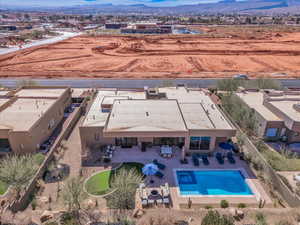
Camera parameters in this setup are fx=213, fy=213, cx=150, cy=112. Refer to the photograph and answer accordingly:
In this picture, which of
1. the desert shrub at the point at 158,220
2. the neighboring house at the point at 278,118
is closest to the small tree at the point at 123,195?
the desert shrub at the point at 158,220

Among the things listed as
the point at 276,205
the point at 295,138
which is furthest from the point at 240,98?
the point at 276,205

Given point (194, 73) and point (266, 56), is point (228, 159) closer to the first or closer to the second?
point (194, 73)

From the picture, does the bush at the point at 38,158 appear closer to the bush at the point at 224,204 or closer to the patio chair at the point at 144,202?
the patio chair at the point at 144,202

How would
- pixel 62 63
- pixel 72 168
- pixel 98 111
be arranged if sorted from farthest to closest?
pixel 62 63 < pixel 98 111 < pixel 72 168

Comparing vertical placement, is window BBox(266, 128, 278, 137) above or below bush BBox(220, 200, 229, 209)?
above

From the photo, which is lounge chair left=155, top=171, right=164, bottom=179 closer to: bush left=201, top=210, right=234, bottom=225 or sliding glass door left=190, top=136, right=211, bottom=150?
sliding glass door left=190, top=136, right=211, bottom=150

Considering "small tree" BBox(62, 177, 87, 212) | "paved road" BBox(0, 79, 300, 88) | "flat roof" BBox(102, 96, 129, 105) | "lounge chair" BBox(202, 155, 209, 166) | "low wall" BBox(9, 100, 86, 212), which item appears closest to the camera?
"small tree" BBox(62, 177, 87, 212)

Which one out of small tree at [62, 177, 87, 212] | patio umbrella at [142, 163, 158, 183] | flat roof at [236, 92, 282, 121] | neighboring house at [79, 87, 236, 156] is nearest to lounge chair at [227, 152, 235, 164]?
neighboring house at [79, 87, 236, 156]
